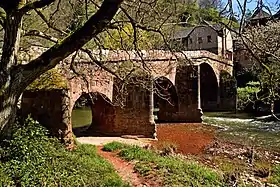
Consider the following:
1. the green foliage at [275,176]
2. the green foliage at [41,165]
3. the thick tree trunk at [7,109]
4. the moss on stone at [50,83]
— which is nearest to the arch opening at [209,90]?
the green foliage at [275,176]

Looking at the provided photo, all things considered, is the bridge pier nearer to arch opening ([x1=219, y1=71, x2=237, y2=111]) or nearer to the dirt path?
the dirt path

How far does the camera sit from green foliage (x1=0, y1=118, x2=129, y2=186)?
7562mm

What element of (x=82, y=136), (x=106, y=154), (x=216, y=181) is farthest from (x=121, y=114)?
(x=216, y=181)

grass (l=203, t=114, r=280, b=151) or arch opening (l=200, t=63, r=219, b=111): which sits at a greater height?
arch opening (l=200, t=63, r=219, b=111)

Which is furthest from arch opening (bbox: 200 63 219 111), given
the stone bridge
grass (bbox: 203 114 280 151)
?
grass (bbox: 203 114 280 151)

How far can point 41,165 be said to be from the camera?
26.8ft

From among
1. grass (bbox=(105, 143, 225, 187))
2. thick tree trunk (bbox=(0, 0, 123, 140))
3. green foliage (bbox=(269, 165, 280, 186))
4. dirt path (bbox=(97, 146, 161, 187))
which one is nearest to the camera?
thick tree trunk (bbox=(0, 0, 123, 140))

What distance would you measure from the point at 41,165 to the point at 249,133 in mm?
14231

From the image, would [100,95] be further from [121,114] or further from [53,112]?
[53,112]

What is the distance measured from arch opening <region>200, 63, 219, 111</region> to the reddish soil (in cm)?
1140

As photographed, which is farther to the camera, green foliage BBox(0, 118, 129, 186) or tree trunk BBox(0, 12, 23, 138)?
green foliage BBox(0, 118, 129, 186)

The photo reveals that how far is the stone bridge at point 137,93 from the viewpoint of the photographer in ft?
37.7

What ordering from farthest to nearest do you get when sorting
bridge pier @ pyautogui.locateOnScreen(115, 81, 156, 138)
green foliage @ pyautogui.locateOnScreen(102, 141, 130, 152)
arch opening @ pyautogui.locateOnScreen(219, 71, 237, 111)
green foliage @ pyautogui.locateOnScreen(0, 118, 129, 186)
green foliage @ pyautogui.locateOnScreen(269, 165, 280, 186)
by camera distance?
1. arch opening @ pyautogui.locateOnScreen(219, 71, 237, 111)
2. bridge pier @ pyautogui.locateOnScreen(115, 81, 156, 138)
3. green foliage @ pyautogui.locateOnScreen(102, 141, 130, 152)
4. green foliage @ pyautogui.locateOnScreen(269, 165, 280, 186)
5. green foliage @ pyautogui.locateOnScreen(0, 118, 129, 186)

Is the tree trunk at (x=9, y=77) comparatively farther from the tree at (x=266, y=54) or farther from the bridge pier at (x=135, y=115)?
the bridge pier at (x=135, y=115)
